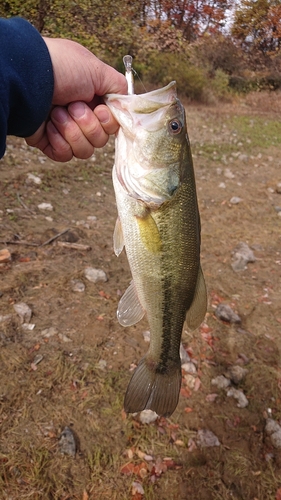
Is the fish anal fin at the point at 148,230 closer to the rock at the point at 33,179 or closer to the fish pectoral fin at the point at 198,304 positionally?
the fish pectoral fin at the point at 198,304

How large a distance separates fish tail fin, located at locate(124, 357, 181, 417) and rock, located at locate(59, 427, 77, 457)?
759 millimetres

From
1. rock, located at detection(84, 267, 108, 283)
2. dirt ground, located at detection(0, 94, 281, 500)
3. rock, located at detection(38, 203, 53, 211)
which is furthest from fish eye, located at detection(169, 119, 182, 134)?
rock, located at detection(38, 203, 53, 211)

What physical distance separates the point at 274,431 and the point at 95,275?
1.94 metres

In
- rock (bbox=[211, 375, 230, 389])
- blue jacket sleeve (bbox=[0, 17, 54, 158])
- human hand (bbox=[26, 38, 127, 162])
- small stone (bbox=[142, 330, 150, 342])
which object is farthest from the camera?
small stone (bbox=[142, 330, 150, 342])

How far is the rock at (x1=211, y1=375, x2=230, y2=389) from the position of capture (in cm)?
308

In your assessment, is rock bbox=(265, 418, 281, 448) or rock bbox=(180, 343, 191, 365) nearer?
rock bbox=(265, 418, 281, 448)

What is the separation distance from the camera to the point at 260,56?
21031mm

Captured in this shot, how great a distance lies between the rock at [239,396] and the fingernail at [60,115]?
7.33 ft

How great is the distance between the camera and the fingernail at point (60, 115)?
6.53 ft

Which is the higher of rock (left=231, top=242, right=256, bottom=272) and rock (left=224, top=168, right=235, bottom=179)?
rock (left=231, top=242, right=256, bottom=272)

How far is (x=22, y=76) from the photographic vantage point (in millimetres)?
1635

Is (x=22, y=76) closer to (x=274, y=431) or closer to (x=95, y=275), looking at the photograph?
(x=95, y=275)

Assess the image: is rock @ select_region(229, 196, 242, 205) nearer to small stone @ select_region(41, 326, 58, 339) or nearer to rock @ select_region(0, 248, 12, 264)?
rock @ select_region(0, 248, 12, 264)

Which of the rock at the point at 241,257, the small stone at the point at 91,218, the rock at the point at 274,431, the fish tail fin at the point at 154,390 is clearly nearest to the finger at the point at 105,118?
the fish tail fin at the point at 154,390
